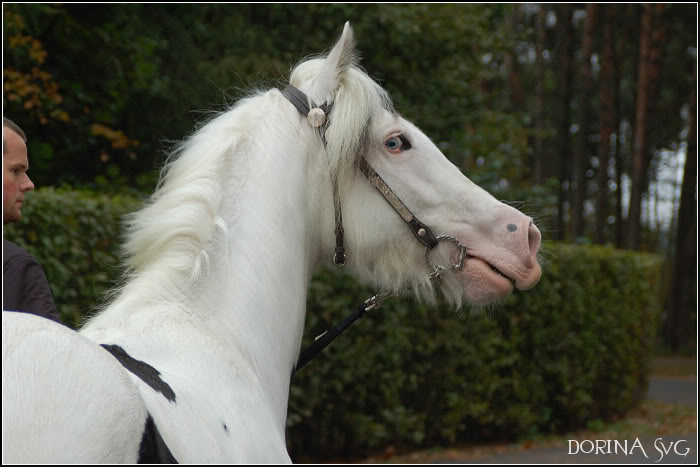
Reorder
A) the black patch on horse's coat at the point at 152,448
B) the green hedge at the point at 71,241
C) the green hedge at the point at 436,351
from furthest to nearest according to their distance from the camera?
the green hedge at the point at 436,351, the green hedge at the point at 71,241, the black patch on horse's coat at the point at 152,448

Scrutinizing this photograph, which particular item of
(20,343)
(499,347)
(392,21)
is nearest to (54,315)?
(20,343)

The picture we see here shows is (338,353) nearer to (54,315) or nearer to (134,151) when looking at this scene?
(134,151)

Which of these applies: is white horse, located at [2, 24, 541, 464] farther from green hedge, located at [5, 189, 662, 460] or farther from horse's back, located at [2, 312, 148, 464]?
green hedge, located at [5, 189, 662, 460]

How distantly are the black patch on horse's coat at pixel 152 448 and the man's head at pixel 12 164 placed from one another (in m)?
0.80

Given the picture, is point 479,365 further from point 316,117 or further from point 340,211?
point 316,117

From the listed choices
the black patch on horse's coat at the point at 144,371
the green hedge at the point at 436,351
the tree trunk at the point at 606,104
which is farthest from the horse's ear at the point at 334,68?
the tree trunk at the point at 606,104

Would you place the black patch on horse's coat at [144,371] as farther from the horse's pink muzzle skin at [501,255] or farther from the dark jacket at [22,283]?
the horse's pink muzzle skin at [501,255]

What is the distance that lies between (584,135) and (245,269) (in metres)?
17.8

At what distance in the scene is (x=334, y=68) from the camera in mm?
3023

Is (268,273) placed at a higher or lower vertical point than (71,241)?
higher

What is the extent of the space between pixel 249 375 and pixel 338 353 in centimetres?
544

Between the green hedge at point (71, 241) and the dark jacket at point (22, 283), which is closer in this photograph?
the dark jacket at point (22, 283)

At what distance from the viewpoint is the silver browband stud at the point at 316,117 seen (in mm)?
2938

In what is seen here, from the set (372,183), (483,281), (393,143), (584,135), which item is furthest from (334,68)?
(584,135)
